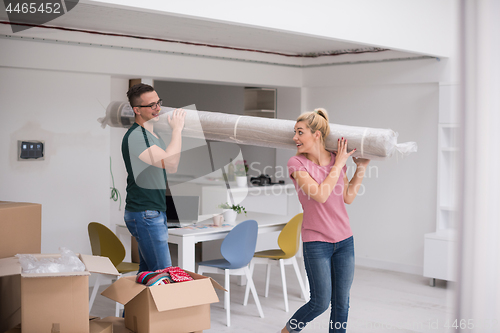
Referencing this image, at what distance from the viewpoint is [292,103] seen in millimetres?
6715

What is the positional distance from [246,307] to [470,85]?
121 inches

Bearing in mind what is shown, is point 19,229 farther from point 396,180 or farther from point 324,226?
point 396,180

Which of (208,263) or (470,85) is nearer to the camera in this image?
(470,85)

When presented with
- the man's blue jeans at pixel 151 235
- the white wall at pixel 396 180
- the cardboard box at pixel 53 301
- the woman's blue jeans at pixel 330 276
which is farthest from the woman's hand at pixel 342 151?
the white wall at pixel 396 180

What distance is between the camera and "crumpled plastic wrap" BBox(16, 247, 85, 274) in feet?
7.10

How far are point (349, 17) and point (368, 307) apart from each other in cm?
238

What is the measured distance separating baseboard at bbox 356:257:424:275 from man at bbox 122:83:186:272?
3.62 m

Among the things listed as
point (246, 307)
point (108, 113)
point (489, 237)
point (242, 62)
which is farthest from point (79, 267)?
point (242, 62)

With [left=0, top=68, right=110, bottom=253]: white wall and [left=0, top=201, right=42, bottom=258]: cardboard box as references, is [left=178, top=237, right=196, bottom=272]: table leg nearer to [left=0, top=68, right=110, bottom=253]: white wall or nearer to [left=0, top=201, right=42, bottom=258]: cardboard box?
[left=0, top=201, right=42, bottom=258]: cardboard box

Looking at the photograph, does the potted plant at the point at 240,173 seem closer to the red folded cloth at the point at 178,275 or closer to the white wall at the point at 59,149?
the white wall at the point at 59,149

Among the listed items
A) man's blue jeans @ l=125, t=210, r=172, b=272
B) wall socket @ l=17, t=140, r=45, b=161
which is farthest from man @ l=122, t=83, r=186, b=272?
wall socket @ l=17, t=140, r=45, b=161

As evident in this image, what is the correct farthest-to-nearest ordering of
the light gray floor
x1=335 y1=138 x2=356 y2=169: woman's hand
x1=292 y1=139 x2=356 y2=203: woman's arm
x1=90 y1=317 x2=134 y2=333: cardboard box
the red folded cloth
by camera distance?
the light gray floor < x1=292 y1=139 x2=356 y2=203: woman's arm < x1=335 y1=138 x2=356 y2=169: woman's hand < the red folded cloth < x1=90 y1=317 x2=134 y2=333: cardboard box

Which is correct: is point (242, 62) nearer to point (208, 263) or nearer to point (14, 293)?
point (208, 263)

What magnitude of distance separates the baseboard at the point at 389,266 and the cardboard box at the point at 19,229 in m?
4.20
